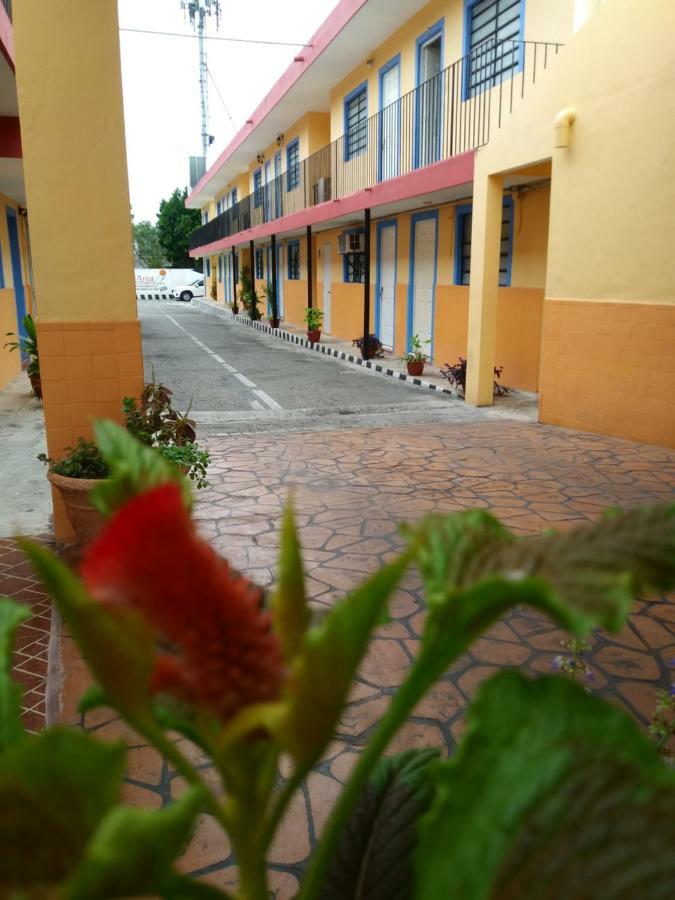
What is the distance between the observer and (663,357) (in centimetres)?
725

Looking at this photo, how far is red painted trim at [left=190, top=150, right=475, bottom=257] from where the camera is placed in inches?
418

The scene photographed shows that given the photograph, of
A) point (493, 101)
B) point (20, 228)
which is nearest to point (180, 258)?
point (20, 228)

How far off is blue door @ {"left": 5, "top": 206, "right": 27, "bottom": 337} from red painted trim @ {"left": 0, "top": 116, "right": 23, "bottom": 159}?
488cm

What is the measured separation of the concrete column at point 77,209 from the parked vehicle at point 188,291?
4756 centimetres

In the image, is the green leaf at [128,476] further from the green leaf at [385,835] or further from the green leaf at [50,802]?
the green leaf at [385,835]

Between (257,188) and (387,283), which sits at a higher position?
(257,188)

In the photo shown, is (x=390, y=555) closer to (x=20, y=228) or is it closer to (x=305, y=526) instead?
(x=305, y=526)

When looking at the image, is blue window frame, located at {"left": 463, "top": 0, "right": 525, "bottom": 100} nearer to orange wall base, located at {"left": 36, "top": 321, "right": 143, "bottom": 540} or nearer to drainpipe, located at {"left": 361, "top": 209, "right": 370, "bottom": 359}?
drainpipe, located at {"left": 361, "top": 209, "right": 370, "bottom": 359}

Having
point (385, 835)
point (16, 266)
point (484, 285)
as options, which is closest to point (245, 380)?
point (484, 285)

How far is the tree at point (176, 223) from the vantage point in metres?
55.6

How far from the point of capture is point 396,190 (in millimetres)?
12961

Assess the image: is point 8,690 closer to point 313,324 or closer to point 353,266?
point 313,324

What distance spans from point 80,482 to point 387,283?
13.3 m

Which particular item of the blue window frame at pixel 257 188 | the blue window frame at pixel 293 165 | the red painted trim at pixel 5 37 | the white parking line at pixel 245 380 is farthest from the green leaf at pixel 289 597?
the blue window frame at pixel 257 188
